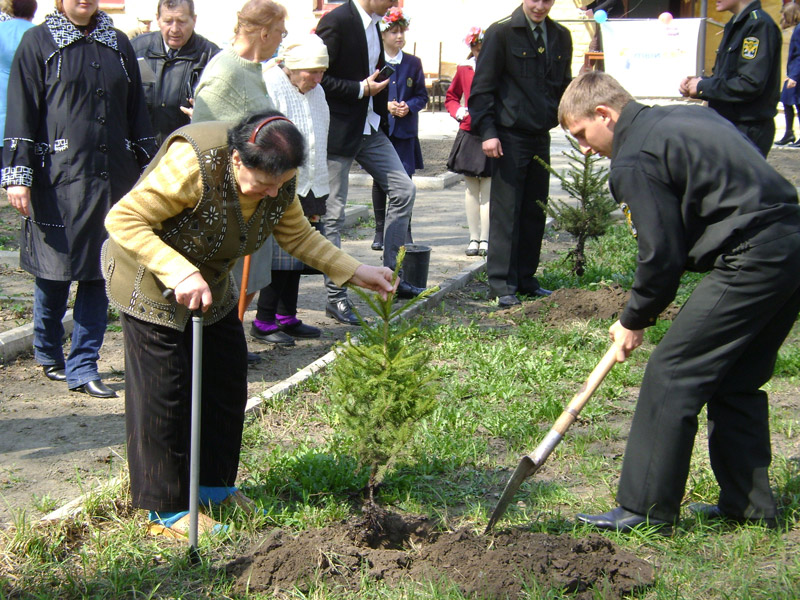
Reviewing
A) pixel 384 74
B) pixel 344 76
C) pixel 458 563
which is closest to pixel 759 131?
pixel 384 74

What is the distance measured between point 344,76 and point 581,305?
2.49m

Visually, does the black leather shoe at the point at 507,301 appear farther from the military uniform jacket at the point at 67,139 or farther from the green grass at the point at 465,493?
the military uniform jacket at the point at 67,139

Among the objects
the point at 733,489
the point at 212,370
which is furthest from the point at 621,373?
Result: the point at 212,370

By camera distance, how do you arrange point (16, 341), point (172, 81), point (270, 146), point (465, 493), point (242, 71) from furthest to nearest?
point (172, 81)
point (16, 341)
point (242, 71)
point (465, 493)
point (270, 146)

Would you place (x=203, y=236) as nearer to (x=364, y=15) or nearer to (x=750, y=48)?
(x=364, y=15)

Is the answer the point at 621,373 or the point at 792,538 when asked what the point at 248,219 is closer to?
the point at 792,538

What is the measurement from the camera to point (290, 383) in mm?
5078

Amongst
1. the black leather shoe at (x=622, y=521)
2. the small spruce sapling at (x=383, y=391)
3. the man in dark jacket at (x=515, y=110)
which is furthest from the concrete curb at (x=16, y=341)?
the black leather shoe at (x=622, y=521)

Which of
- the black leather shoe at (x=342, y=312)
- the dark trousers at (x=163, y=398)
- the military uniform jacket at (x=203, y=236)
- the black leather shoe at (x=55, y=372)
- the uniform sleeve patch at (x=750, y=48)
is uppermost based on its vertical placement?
the uniform sleeve patch at (x=750, y=48)

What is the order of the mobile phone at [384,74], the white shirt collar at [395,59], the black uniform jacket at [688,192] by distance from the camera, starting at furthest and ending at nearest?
the white shirt collar at [395,59] → the mobile phone at [384,74] → the black uniform jacket at [688,192]

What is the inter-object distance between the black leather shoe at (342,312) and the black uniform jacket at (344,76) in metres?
1.12

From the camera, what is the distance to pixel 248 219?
11.1 feet

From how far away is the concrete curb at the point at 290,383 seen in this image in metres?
3.58

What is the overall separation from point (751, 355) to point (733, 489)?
21.7 inches
